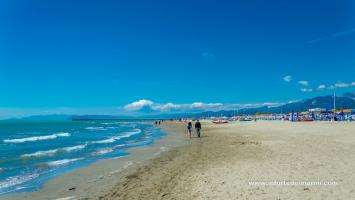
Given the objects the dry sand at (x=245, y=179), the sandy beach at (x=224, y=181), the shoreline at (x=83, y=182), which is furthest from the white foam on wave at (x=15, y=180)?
the dry sand at (x=245, y=179)

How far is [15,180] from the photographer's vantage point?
40.1ft

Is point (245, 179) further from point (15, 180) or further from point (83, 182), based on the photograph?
point (15, 180)

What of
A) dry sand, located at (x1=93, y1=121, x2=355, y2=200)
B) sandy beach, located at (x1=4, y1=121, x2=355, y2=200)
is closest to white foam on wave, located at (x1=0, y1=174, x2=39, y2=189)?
sandy beach, located at (x1=4, y1=121, x2=355, y2=200)

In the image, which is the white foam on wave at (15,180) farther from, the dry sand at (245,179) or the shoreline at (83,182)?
the dry sand at (245,179)

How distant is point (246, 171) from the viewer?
1084 centimetres

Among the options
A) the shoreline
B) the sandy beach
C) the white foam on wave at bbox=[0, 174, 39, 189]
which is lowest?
the white foam on wave at bbox=[0, 174, 39, 189]

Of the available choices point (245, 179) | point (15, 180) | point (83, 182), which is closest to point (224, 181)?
point (245, 179)

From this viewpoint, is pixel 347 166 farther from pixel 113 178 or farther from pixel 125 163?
pixel 125 163

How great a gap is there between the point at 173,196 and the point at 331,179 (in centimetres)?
442

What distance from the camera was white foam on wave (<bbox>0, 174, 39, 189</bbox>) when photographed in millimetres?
11323

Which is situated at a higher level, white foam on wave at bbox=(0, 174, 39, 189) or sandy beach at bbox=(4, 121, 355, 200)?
sandy beach at bbox=(4, 121, 355, 200)

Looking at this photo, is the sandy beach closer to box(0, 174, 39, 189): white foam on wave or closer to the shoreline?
the shoreline

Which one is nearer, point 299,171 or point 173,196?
point 173,196

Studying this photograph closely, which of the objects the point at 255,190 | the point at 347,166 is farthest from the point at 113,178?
the point at 347,166
